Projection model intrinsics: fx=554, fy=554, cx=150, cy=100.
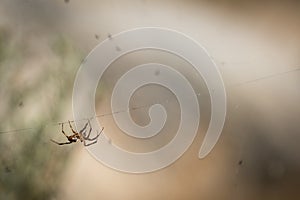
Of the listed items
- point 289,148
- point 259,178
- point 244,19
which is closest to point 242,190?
point 259,178

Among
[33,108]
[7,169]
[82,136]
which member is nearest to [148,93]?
[82,136]

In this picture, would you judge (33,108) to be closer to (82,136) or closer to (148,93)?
(82,136)

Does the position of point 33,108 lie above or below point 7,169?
above

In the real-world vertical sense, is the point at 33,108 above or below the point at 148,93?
above

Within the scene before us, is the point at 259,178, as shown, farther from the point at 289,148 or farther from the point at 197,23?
the point at 197,23

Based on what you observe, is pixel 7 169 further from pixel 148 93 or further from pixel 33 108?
pixel 148 93

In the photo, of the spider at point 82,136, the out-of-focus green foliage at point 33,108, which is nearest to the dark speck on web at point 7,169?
the out-of-focus green foliage at point 33,108

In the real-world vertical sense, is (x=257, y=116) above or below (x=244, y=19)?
below

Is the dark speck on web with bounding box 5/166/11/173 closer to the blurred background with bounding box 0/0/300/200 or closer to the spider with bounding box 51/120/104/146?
the blurred background with bounding box 0/0/300/200

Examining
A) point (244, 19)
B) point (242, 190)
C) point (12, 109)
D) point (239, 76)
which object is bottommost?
point (242, 190)

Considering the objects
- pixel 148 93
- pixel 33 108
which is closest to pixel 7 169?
pixel 33 108
